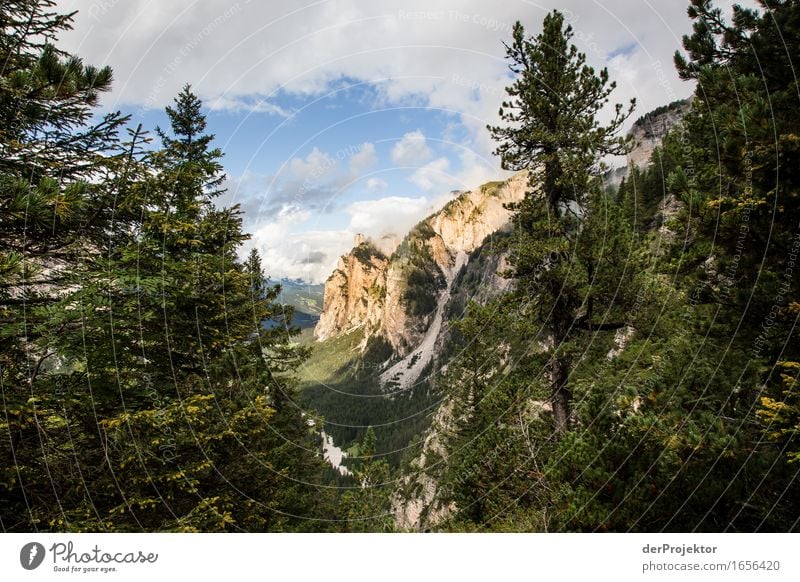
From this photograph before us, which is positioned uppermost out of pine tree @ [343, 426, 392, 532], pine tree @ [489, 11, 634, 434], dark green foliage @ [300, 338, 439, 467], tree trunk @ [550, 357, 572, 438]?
pine tree @ [489, 11, 634, 434]

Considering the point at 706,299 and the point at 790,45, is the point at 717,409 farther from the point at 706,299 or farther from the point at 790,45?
the point at 790,45

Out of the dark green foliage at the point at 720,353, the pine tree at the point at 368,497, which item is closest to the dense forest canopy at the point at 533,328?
the dark green foliage at the point at 720,353

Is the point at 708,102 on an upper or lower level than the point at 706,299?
upper

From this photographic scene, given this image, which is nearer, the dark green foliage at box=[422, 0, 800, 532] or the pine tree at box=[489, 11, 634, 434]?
the dark green foliage at box=[422, 0, 800, 532]

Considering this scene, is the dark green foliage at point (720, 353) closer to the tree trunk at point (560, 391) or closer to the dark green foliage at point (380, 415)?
the tree trunk at point (560, 391)

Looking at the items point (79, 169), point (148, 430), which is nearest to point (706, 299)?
point (148, 430)

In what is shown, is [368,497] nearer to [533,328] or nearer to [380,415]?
[533,328]

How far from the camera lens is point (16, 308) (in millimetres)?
5824

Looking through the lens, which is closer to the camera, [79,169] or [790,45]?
[790,45]

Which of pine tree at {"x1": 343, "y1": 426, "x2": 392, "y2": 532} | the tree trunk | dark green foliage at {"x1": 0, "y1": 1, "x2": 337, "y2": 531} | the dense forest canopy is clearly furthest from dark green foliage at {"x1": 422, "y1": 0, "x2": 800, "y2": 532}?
pine tree at {"x1": 343, "y1": 426, "x2": 392, "y2": 532}

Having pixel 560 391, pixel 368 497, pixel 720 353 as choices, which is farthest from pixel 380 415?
pixel 720 353

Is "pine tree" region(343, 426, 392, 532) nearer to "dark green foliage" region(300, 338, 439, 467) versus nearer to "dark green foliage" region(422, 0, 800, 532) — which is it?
"dark green foliage" region(422, 0, 800, 532)

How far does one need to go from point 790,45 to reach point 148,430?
1206 cm

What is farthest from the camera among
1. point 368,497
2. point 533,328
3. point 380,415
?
point 380,415
